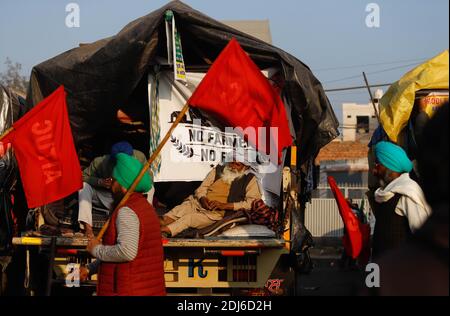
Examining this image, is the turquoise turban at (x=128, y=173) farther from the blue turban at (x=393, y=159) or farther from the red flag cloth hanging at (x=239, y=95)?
the blue turban at (x=393, y=159)

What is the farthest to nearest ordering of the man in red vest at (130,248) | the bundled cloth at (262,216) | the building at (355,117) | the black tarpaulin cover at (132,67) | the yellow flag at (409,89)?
the building at (355,117) < the yellow flag at (409,89) < the black tarpaulin cover at (132,67) < the bundled cloth at (262,216) < the man in red vest at (130,248)

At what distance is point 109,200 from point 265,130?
2.23m

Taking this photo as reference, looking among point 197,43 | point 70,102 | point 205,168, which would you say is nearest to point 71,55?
point 70,102

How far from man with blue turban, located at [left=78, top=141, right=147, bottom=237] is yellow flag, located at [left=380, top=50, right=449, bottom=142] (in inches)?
114

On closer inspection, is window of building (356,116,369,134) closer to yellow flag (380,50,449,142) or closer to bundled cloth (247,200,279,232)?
yellow flag (380,50,449,142)

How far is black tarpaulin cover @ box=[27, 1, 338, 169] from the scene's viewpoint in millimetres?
8758

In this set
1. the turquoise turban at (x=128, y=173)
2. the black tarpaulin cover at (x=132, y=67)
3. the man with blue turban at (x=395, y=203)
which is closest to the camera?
the turquoise turban at (x=128, y=173)

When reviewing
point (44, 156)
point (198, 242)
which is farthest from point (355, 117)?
point (44, 156)

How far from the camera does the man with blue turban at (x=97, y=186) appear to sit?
340 inches

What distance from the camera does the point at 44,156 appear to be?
7.70 m

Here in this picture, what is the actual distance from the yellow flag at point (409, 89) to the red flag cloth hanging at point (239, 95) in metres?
1.90

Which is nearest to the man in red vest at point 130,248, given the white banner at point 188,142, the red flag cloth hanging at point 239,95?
the red flag cloth hanging at point 239,95
